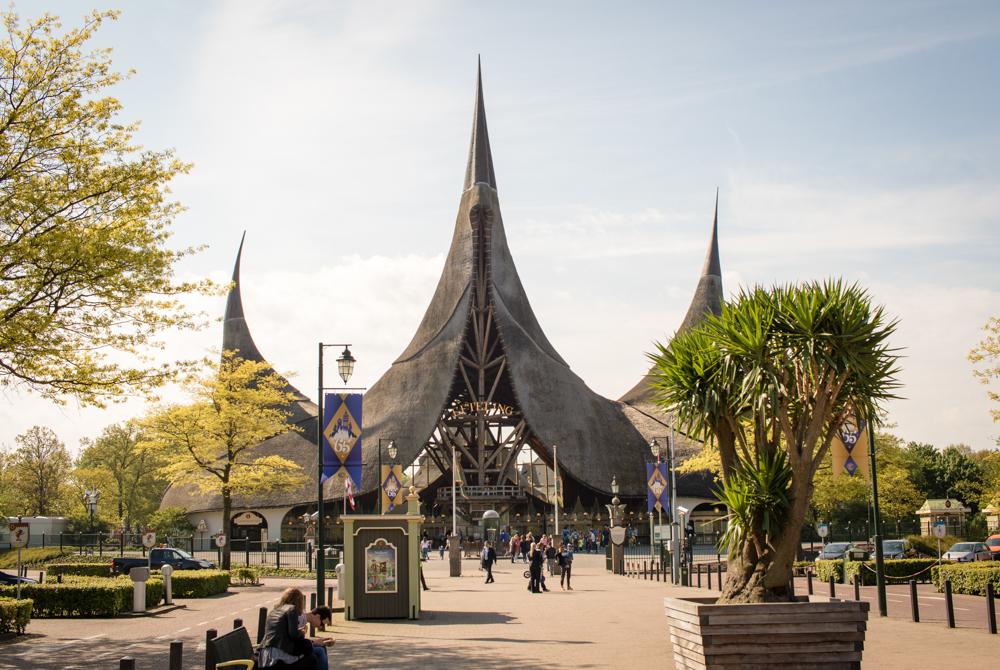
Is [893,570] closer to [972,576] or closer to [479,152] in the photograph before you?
[972,576]

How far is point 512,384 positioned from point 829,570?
3849cm

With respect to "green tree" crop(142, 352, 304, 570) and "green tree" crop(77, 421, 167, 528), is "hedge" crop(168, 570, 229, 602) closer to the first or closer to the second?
"green tree" crop(142, 352, 304, 570)

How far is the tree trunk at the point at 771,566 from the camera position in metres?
11.8

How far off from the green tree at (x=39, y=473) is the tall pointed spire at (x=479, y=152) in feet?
117

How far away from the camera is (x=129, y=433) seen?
265 feet

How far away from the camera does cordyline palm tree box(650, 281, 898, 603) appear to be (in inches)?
475

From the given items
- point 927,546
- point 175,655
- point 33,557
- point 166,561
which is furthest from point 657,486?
point 33,557

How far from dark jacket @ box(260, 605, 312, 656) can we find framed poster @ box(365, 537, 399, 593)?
10.8 meters

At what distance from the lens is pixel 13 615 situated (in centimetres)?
1852

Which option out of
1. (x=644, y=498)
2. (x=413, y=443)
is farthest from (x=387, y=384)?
(x=644, y=498)

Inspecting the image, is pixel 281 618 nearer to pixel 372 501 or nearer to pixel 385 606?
pixel 385 606

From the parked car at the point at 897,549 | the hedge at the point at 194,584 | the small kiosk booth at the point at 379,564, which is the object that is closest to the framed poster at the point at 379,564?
the small kiosk booth at the point at 379,564

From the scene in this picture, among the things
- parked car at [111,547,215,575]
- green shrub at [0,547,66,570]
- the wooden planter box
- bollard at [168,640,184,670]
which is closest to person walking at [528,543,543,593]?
parked car at [111,547,215,575]

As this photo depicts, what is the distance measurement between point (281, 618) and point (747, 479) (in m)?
5.57
